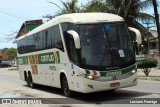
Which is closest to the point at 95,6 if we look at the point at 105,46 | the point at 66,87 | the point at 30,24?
the point at 30,24

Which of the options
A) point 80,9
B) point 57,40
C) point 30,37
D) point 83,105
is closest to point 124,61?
point 83,105

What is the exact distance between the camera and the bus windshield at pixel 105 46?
14.4 m

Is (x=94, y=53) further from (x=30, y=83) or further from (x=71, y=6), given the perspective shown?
(x=71, y=6)

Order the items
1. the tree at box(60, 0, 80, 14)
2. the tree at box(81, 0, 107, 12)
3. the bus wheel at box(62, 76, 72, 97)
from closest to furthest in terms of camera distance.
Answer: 1. the bus wheel at box(62, 76, 72, 97)
2. the tree at box(81, 0, 107, 12)
3. the tree at box(60, 0, 80, 14)

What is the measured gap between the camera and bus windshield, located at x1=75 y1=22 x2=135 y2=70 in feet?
47.1

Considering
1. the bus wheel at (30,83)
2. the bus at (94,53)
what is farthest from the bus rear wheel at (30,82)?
the bus at (94,53)

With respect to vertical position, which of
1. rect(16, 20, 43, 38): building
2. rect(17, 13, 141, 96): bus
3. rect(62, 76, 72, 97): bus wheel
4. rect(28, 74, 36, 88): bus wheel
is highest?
rect(16, 20, 43, 38): building

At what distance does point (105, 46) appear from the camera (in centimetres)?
1459

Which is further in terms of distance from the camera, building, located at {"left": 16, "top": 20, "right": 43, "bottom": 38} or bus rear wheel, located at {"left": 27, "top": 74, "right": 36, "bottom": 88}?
building, located at {"left": 16, "top": 20, "right": 43, "bottom": 38}

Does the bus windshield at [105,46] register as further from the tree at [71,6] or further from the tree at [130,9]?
the tree at [71,6]

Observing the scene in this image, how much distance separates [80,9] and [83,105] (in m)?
37.6

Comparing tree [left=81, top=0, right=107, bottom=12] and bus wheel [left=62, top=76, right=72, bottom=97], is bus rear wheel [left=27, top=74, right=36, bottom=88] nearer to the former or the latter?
bus wheel [left=62, top=76, right=72, bottom=97]

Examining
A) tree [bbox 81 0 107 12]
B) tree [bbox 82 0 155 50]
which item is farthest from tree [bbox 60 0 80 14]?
tree [bbox 82 0 155 50]

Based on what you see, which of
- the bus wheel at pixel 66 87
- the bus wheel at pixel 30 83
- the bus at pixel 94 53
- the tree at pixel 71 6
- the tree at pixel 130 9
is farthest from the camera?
the tree at pixel 71 6
